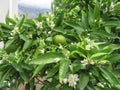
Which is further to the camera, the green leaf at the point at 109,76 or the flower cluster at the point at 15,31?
the flower cluster at the point at 15,31

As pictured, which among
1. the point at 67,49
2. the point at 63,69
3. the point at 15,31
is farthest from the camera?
the point at 15,31

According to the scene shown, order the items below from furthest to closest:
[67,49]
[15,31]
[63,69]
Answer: [15,31], [67,49], [63,69]

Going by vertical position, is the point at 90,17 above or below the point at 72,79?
above

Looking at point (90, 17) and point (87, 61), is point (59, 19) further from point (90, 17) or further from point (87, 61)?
point (87, 61)

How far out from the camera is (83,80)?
0.78m

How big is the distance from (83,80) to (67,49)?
0.37 ft

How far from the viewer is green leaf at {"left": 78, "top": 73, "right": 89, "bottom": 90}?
775 millimetres

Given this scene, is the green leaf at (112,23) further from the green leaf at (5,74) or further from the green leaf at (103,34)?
the green leaf at (5,74)

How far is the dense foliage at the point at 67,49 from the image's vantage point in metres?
0.78

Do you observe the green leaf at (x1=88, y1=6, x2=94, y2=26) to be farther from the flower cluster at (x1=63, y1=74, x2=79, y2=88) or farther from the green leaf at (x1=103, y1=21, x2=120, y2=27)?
the flower cluster at (x1=63, y1=74, x2=79, y2=88)

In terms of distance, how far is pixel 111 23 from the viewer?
97cm

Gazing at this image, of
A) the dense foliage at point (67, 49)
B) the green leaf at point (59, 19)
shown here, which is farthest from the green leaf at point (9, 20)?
the green leaf at point (59, 19)

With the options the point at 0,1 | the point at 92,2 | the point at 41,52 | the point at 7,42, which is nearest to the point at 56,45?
the point at 41,52

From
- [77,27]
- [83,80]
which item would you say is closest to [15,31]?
[77,27]
